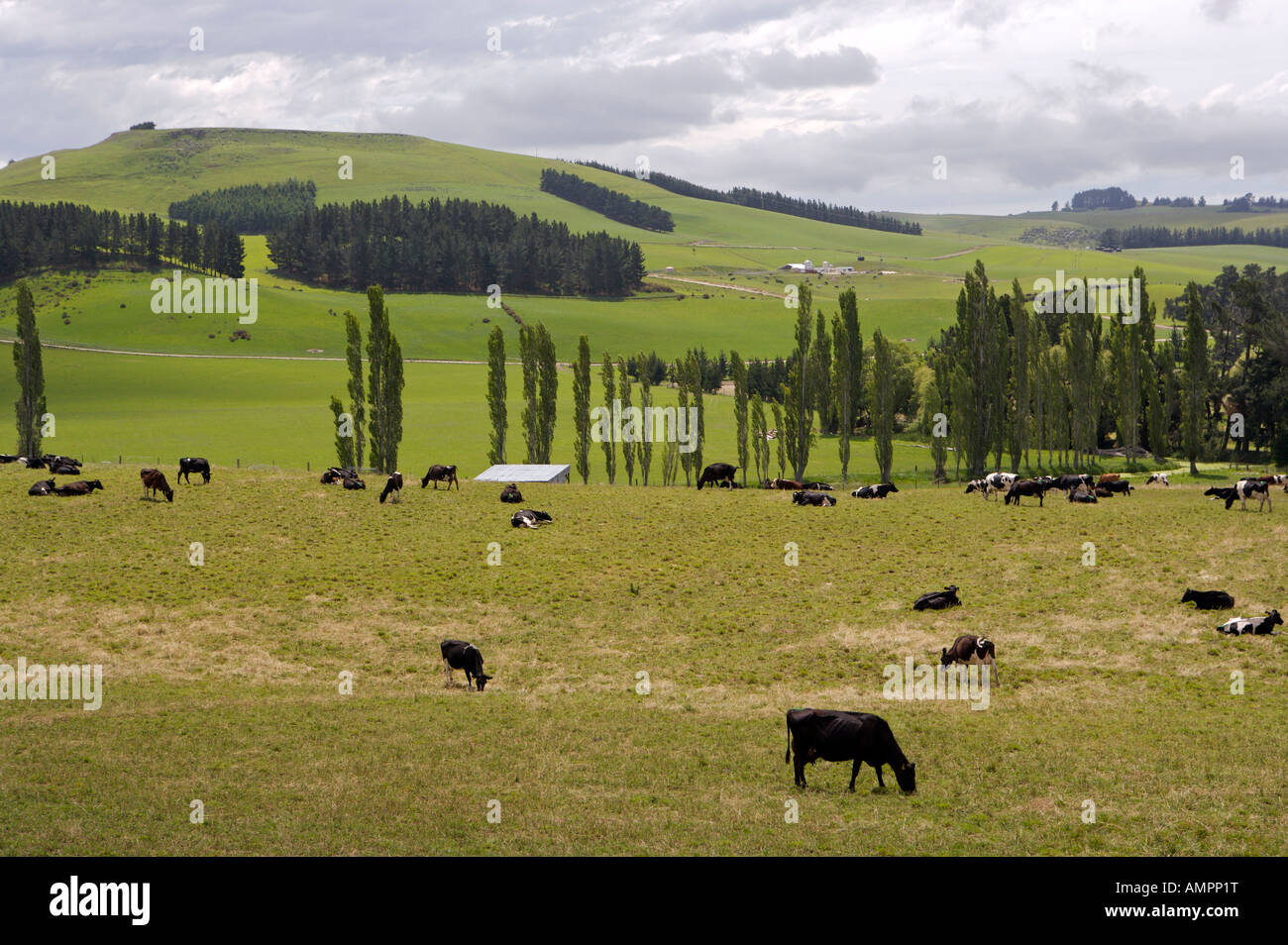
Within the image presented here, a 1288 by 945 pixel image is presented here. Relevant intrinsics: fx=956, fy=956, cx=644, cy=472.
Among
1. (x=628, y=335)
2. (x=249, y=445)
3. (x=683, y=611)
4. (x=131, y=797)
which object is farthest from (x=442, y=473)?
(x=628, y=335)

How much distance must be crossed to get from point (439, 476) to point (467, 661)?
27474 millimetres

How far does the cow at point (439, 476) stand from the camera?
54.1 meters

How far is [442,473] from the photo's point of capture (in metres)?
54.7

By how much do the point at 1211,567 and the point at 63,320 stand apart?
19026cm

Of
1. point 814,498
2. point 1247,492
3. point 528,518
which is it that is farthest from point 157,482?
point 1247,492

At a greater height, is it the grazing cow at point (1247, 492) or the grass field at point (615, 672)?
the grazing cow at point (1247, 492)

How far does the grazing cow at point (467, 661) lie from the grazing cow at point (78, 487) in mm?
29962

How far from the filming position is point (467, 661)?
1104 inches

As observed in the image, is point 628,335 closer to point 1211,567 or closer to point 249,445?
point 249,445

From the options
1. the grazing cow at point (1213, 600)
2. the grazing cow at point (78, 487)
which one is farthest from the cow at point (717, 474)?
the grazing cow at point (78, 487)

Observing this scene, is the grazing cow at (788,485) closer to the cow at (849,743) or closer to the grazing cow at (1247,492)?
the grazing cow at (1247,492)

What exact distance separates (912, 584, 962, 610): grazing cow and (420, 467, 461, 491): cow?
2904cm

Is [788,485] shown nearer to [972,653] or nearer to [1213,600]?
[1213,600]

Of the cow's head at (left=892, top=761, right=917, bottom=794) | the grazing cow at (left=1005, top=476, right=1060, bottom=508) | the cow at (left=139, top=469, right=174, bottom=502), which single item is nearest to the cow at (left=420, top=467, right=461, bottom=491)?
the cow at (left=139, top=469, right=174, bottom=502)
